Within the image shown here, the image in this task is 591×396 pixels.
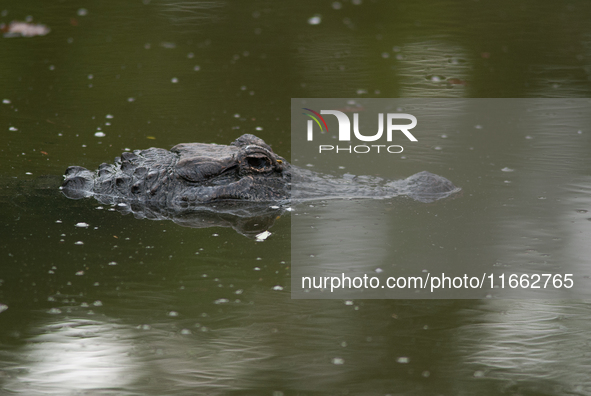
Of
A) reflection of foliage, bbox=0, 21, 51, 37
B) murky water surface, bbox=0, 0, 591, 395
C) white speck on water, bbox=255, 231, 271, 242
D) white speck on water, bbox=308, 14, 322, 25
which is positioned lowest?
white speck on water, bbox=255, 231, 271, 242

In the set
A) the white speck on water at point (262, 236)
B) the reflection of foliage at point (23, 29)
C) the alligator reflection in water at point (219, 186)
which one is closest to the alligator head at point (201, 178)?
the alligator reflection in water at point (219, 186)

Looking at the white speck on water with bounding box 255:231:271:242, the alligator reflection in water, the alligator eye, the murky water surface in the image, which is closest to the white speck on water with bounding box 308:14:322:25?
the murky water surface

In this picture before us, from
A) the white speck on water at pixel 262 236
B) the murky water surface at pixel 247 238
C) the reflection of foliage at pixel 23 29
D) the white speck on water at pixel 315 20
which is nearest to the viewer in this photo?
the murky water surface at pixel 247 238

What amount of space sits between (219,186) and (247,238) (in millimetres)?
816

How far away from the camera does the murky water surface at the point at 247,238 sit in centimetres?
370

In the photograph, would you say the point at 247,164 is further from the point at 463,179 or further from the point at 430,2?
the point at 430,2

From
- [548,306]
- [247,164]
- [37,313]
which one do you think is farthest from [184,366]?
[247,164]

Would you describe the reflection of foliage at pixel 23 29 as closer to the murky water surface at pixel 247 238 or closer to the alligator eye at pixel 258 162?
the murky water surface at pixel 247 238

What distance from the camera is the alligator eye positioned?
19.9ft

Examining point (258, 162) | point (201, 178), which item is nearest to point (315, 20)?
point (258, 162)

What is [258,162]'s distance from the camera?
20.0ft

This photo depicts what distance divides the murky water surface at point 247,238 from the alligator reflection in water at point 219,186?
24 centimetres

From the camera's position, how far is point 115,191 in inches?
248

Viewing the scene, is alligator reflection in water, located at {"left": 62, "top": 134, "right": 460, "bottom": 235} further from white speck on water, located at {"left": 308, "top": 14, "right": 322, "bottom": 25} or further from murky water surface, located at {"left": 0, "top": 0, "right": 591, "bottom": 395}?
white speck on water, located at {"left": 308, "top": 14, "right": 322, "bottom": 25}
